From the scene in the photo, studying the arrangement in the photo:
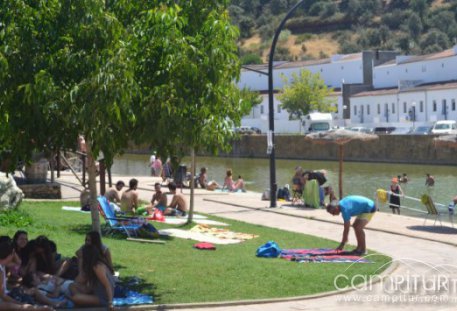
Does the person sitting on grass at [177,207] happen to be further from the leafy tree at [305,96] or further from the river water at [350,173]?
the leafy tree at [305,96]

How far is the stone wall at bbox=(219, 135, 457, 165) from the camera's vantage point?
199 ft

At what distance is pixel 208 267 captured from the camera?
13.6m

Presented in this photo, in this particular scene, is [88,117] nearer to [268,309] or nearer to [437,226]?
[268,309]

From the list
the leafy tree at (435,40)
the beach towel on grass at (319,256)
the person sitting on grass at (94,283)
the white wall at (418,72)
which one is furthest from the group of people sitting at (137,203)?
the leafy tree at (435,40)

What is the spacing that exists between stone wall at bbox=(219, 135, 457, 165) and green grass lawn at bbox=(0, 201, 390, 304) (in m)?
41.7

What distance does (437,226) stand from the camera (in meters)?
20.5

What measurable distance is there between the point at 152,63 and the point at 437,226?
10914mm

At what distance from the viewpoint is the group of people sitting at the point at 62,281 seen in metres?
10.7

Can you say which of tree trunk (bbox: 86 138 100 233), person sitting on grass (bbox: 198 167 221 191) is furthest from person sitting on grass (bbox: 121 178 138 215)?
person sitting on grass (bbox: 198 167 221 191)

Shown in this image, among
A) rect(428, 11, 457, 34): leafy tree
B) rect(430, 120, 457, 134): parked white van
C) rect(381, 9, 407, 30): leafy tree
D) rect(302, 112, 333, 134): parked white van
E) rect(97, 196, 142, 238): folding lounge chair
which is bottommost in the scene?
rect(97, 196, 142, 238): folding lounge chair

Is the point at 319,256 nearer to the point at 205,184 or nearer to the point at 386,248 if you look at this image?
the point at 386,248

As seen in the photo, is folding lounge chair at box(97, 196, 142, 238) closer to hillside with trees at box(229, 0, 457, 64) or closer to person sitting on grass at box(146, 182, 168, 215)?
person sitting on grass at box(146, 182, 168, 215)

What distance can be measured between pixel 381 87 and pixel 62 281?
8520 centimetres

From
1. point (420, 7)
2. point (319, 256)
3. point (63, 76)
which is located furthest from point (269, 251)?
point (420, 7)
